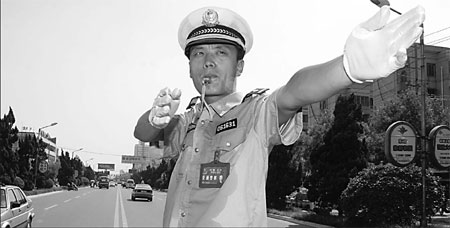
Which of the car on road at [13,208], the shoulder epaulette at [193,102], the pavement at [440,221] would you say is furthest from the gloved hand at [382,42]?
the pavement at [440,221]

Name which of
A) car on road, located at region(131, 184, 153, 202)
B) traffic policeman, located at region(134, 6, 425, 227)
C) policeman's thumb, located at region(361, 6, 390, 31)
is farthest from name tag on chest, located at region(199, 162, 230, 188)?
car on road, located at region(131, 184, 153, 202)

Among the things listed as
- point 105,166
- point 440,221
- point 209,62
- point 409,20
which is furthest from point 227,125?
point 105,166

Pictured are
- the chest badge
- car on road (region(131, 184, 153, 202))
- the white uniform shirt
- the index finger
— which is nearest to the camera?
the index finger

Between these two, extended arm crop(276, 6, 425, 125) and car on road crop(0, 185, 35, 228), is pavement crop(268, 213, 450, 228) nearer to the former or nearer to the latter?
car on road crop(0, 185, 35, 228)

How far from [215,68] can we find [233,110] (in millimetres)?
198

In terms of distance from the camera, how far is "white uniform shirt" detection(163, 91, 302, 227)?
176 centimetres

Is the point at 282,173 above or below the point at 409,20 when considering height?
below

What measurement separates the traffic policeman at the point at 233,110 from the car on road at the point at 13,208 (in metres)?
8.08

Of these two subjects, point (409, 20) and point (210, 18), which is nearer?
point (409, 20)

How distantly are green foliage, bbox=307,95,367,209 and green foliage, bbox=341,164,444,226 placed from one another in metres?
2.52

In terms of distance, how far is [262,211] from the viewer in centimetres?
179

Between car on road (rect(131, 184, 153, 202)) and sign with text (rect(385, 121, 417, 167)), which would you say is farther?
car on road (rect(131, 184, 153, 202))

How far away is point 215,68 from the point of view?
201 cm

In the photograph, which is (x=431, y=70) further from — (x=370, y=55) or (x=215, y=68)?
(x=370, y=55)
